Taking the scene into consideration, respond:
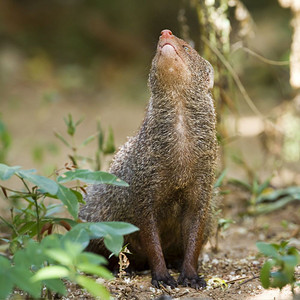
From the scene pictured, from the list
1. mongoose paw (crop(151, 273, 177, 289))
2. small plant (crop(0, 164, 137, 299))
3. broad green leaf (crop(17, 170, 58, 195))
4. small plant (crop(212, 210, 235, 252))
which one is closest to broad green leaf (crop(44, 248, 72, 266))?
small plant (crop(0, 164, 137, 299))

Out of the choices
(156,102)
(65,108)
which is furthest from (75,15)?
(156,102)

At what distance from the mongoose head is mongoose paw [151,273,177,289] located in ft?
3.30

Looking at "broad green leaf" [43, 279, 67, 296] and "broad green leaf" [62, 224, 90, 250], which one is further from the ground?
"broad green leaf" [62, 224, 90, 250]

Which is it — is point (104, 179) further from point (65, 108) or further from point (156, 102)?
point (65, 108)

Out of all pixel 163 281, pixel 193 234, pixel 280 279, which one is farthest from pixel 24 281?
pixel 193 234

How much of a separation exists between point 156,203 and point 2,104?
22.4ft

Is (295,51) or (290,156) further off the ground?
(295,51)

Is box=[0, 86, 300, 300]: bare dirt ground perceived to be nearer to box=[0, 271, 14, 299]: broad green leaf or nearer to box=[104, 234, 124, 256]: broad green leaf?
box=[104, 234, 124, 256]: broad green leaf

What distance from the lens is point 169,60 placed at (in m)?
2.73

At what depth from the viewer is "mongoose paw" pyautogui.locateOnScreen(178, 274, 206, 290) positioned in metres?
2.72

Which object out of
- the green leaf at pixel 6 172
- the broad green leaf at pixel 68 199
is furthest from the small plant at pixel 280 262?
the green leaf at pixel 6 172

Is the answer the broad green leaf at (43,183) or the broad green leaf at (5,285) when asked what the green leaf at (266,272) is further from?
the broad green leaf at (5,285)

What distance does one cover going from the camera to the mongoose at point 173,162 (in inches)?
109

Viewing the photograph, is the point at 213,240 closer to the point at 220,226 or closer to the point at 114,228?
the point at 220,226
